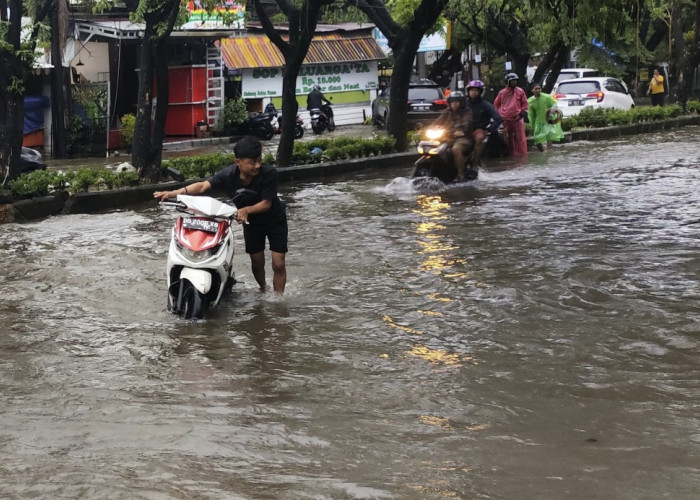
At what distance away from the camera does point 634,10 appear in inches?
449

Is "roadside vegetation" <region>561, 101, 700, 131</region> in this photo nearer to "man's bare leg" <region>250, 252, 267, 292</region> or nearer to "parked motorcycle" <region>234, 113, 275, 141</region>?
"parked motorcycle" <region>234, 113, 275, 141</region>

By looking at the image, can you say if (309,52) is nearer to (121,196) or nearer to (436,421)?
(121,196)

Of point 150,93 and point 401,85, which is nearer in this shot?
point 150,93

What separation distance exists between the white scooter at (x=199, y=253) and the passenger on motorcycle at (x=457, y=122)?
812cm

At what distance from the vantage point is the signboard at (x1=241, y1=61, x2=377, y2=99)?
31500 millimetres

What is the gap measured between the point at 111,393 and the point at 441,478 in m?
2.23

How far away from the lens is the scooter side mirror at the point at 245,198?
274 inches

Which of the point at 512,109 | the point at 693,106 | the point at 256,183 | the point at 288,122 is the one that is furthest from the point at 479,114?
the point at 693,106

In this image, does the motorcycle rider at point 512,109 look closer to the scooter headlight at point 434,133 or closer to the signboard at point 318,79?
the scooter headlight at point 434,133

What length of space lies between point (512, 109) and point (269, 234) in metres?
11.6

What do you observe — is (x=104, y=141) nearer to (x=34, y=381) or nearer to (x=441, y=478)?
(x=34, y=381)

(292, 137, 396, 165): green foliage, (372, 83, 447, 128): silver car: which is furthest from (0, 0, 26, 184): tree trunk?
(372, 83, 447, 128): silver car

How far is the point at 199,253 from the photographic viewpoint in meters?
7.08

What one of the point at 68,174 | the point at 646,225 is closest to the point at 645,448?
the point at 646,225
